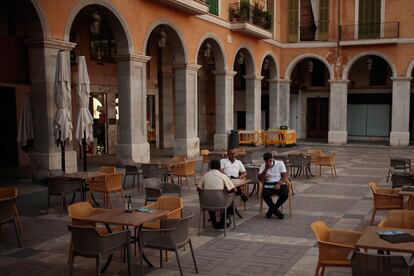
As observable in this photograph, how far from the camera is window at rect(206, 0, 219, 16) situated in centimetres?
2191

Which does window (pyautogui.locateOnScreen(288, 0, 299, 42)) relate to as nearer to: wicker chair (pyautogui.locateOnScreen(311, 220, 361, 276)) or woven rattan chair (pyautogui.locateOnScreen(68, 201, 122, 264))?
woven rattan chair (pyautogui.locateOnScreen(68, 201, 122, 264))

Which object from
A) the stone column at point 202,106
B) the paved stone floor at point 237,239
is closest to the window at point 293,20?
the stone column at point 202,106

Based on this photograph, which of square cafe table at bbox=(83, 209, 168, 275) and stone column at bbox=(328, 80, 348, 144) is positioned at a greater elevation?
stone column at bbox=(328, 80, 348, 144)

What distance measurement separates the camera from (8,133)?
1803 cm

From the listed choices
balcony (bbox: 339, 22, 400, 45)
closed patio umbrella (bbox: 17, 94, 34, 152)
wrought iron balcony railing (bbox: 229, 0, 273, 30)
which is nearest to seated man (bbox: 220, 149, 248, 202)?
closed patio umbrella (bbox: 17, 94, 34, 152)

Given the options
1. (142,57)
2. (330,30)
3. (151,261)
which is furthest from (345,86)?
(151,261)

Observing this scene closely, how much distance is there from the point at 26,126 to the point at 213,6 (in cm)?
1176

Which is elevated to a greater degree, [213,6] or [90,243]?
[213,6]

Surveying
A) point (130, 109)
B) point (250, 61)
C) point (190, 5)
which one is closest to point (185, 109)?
point (130, 109)

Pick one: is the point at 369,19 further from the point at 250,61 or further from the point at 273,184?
the point at 273,184

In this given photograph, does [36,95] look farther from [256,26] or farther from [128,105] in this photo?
[256,26]

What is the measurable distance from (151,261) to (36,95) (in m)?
7.89

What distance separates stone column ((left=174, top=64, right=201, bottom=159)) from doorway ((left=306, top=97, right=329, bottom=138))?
608 inches

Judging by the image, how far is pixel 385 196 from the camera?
8.74 meters
